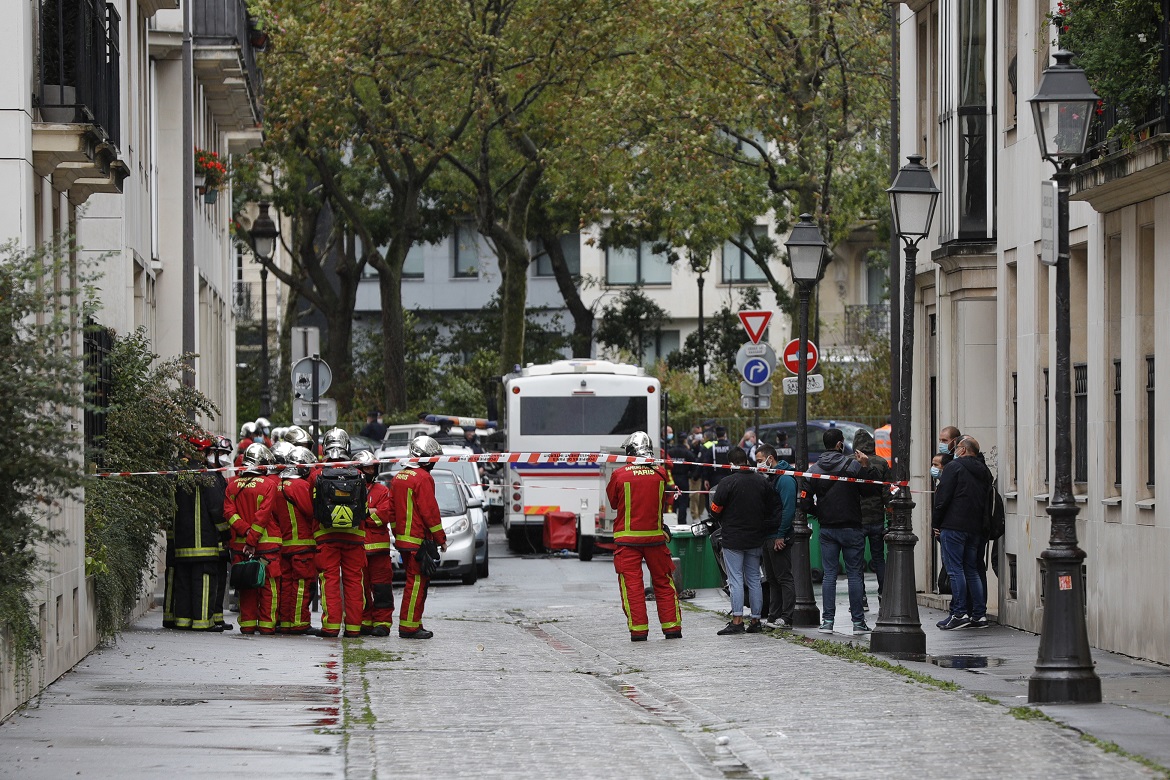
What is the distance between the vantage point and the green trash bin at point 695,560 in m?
24.9

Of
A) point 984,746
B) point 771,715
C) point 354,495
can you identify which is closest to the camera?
point 984,746

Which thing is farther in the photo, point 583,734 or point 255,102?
point 255,102

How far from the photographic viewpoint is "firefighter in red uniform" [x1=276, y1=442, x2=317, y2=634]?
1867 centimetres

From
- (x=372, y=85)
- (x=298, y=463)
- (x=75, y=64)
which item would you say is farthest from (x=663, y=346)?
(x=75, y=64)

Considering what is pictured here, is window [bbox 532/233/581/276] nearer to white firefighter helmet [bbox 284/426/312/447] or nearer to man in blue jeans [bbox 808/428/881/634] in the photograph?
white firefighter helmet [bbox 284/426/312/447]

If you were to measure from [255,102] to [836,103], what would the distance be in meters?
10.7

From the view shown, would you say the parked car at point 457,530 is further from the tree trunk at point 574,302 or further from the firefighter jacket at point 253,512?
the tree trunk at point 574,302

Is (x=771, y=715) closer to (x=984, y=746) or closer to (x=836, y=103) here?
(x=984, y=746)

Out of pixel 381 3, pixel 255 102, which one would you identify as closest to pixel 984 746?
pixel 255 102

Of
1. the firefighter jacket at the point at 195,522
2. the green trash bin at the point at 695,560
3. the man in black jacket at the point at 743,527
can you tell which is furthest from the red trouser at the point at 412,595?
the green trash bin at the point at 695,560

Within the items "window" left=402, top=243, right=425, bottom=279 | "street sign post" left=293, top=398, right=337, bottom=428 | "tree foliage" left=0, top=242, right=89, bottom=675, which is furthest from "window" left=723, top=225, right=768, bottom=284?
"tree foliage" left=0, top=242, right=89, bottom=675

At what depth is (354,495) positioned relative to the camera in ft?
60.5

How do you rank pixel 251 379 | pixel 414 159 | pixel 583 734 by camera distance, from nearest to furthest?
pixel 583 734 < pixel 414 159 < pixel 251 379

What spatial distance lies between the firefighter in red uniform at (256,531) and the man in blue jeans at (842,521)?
16.1ft
